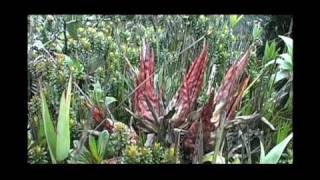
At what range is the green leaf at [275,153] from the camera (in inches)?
121

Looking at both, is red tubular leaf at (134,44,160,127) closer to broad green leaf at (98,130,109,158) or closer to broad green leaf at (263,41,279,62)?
broad green leaf at (98,130,109,158)

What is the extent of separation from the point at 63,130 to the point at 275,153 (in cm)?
103

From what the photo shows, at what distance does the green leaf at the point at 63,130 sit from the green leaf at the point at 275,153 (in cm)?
95

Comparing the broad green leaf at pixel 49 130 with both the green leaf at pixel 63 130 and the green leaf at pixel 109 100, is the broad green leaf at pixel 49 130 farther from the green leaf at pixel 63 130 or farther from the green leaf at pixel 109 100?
the green leaf at pixel 109 100

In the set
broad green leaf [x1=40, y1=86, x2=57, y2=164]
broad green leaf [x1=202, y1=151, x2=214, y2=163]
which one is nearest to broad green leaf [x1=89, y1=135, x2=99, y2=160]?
broad green leaf [x1=40, y1=86, x2=57, y2=164]

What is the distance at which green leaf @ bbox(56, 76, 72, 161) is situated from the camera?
305 centimetres

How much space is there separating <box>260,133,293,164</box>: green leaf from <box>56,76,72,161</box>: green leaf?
3.12ft

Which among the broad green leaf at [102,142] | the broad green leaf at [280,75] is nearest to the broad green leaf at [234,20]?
the broad green leaf at [280,75]

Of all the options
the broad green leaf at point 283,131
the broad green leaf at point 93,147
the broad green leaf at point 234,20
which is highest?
the broad green leaf at point 234,20

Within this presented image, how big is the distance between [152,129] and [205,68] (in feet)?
1.30

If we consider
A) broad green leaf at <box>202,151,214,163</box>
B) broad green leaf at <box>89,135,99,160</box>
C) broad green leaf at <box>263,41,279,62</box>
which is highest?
broad green leaf at <box>263,41,279,62</box>
